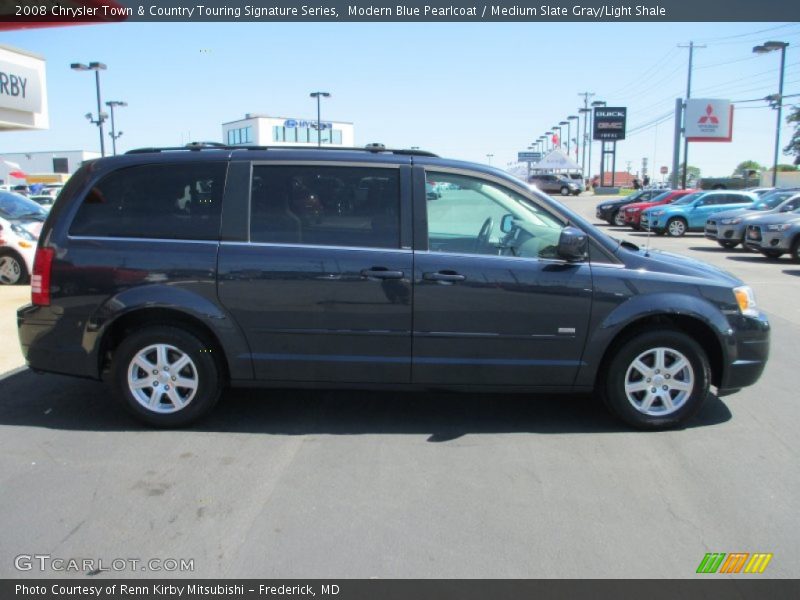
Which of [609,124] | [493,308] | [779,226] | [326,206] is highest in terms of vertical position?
[609,124]

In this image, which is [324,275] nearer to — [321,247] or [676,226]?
[321,247]

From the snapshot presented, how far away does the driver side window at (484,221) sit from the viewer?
4.75 meters

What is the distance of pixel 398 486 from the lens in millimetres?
3951

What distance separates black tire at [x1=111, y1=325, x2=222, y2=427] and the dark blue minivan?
1 cm

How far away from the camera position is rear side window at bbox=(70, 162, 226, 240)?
4777mm

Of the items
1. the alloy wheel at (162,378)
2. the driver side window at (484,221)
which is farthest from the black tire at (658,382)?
the alloy wheel at (162,378)

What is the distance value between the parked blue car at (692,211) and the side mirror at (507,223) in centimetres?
2041

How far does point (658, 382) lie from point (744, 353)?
2.16 feet

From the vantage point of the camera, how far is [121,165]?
4.88 m

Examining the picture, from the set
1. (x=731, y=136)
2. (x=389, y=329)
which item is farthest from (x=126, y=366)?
(x=731, y=136)

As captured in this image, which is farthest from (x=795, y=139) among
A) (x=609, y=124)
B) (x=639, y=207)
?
(x=639, y=207)

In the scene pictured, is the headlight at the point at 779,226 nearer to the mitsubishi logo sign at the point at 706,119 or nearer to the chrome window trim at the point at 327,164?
the chrome window trim at the point at 327,164

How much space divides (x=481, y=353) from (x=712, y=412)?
205cm
